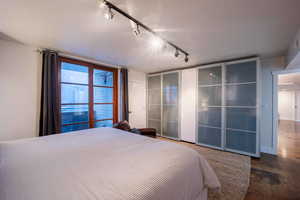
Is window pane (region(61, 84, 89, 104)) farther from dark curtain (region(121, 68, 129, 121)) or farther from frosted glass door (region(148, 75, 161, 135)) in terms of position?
frosted glass door (region(148, 75, 161, 135))

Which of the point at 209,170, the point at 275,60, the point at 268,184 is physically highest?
the point at 275,60

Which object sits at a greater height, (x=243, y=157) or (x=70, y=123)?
(x=70, y=123)

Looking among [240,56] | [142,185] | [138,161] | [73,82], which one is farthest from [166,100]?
[142,185]

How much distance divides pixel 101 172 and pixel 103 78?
3174 mm

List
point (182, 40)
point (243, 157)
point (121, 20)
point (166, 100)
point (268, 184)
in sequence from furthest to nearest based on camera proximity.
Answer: point (166, 100), point (243, 157), point (182, 40), point (268, 184), point (121, 20)

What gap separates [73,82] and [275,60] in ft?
16.5

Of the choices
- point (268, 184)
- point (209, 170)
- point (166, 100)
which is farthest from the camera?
point (166, 100)

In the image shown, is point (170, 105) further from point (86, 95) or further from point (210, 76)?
point (86, 95)

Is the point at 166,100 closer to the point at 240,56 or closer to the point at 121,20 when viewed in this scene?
the point at 240,56

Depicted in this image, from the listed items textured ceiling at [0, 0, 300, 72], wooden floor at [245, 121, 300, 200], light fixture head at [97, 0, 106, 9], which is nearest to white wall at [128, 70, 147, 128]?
textured ceiling at [0, 0, 300, 72]

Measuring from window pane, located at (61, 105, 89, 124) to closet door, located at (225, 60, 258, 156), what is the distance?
373 centimetres

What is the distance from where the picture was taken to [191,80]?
392 cm

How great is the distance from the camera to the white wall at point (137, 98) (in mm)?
4402

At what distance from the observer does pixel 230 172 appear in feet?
7.50
